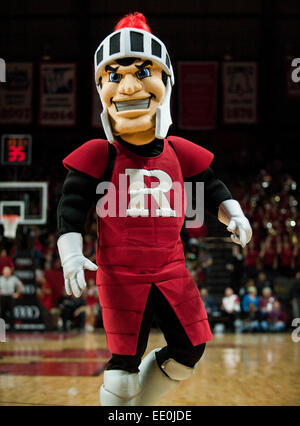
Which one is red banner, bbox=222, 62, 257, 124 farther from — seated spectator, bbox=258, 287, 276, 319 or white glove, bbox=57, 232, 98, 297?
white glove, bbox=57, 232, 98, 297

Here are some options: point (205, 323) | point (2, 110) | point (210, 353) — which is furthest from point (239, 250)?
point (205, 323)

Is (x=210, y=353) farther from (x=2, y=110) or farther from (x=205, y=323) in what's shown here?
(x=2, y=110)

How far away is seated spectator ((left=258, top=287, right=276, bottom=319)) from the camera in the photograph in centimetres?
1109

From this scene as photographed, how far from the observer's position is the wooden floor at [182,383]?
15.2 ft

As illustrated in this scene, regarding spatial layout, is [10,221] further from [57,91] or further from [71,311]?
[57,91]

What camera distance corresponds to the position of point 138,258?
2707mm

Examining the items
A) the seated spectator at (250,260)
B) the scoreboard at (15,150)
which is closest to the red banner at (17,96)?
the scoreboard at (15,150)

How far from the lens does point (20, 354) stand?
777 cm

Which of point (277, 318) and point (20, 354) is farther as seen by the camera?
point (277, 318)

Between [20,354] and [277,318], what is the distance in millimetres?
5685

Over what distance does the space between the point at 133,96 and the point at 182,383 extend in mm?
3564

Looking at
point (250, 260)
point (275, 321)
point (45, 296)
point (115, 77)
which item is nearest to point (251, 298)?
point (275, 321)

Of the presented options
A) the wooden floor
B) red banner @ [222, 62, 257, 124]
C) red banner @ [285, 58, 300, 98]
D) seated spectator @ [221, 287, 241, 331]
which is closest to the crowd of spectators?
seated spectator @ [221, 287, 241, 331]

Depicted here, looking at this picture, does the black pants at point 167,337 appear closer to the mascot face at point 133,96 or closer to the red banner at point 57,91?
the mascot face at point 133,96
